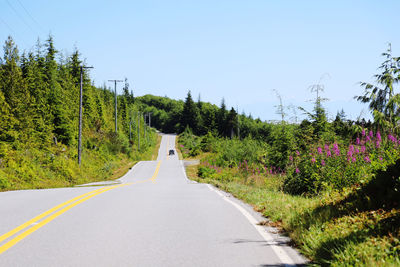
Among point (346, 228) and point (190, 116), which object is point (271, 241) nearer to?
point (346, 228)

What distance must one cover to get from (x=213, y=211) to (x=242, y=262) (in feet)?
13.2

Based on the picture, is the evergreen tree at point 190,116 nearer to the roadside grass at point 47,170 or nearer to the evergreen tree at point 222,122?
the evergreen tree at point 222,122

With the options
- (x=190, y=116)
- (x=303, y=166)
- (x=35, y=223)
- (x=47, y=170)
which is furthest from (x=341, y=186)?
(x=190, y=116)

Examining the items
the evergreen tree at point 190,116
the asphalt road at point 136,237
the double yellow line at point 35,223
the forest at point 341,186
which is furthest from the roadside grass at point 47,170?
the evergreen tree at point 190,116

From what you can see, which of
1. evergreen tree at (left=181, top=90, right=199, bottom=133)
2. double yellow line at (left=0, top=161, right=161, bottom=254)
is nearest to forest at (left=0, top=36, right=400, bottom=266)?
→ double yellow line at (left=0, top=161, right=161, bottom=254)

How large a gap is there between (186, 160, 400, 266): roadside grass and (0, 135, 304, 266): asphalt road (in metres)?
0.31

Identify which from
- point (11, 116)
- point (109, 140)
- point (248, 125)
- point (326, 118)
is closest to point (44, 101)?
point (11, 116)

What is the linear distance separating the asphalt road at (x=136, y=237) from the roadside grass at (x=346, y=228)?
31 centimetres

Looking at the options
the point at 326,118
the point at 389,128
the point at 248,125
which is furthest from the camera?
the point at 248,125

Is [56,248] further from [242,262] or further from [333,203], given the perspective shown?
[333,203]

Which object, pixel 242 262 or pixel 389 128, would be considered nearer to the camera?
pixel 242 262

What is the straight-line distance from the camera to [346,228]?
4.95 meters

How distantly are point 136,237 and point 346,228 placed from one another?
3.05 meters

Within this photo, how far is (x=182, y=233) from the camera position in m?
5.79
